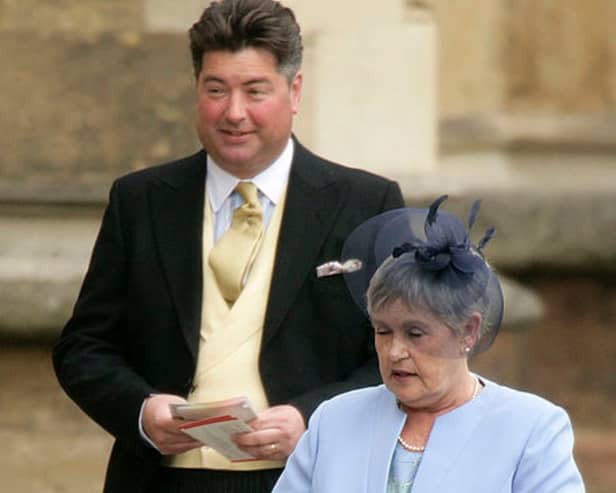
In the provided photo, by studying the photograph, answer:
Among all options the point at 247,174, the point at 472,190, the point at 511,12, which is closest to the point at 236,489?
the point at 247,174

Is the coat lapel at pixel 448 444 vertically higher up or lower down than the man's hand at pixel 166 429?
higher up

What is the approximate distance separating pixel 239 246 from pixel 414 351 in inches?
33.1

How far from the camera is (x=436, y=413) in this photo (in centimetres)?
401

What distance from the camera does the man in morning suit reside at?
4629mm

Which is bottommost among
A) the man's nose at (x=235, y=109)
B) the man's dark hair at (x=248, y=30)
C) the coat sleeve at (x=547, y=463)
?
the coat sleeve at (x=547, y=463)

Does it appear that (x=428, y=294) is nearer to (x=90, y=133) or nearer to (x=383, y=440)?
(x=383, y=440)

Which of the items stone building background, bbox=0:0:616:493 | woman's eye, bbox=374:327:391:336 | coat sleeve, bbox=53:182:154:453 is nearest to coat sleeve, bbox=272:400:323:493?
woman's eye, bbox=374:327:391:336

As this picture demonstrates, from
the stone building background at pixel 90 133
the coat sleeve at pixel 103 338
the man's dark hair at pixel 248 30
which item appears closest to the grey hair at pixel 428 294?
the man's dark hair at pixel 248 30

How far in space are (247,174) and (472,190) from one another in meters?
4.20

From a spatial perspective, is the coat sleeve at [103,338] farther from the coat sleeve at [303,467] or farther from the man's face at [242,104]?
the coat sleeve at [303,467]

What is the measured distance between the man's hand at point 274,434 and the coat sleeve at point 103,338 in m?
0.33

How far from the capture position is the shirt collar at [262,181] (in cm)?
477

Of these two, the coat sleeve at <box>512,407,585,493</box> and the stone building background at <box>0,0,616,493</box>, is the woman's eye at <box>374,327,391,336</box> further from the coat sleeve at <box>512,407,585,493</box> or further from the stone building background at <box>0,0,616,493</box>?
the stone building background at <box>0,0,616,493</box>

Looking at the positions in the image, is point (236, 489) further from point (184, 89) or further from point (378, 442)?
point (184, 89)
